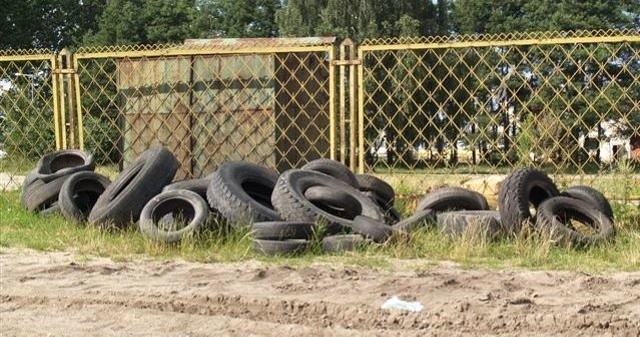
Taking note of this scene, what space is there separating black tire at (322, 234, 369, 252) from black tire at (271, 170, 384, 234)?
0.83 ft

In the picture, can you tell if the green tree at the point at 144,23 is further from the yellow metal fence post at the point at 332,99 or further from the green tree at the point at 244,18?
Answer: the yellow metal fence post at the point at 332,99

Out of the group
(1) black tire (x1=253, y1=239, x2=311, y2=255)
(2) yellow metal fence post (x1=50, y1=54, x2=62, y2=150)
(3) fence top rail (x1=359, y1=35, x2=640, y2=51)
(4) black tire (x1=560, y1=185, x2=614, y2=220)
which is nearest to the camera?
(1) black tire (x1=253, y1=239, x2=311, y2=255)

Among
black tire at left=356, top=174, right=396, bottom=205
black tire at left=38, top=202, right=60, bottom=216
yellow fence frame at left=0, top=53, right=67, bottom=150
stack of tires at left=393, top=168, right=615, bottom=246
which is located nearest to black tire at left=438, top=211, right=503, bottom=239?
stack of tires at left=393, top=168, right=615, bottom=246

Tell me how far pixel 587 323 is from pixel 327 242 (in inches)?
109

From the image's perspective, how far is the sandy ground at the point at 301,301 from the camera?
414 cm

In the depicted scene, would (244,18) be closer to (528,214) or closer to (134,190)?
(134,190)

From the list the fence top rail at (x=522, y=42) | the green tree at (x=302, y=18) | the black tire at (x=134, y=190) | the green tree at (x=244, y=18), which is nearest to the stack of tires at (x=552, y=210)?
the fence top rail at (x=522, y=42)

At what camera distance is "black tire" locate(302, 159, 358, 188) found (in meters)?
8.04

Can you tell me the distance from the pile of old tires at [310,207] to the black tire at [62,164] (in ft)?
1.92

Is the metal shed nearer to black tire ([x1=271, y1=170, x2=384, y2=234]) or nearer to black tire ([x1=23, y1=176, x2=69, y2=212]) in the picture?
black tire ([x1=23, y1=176, x2=69, y2=212])

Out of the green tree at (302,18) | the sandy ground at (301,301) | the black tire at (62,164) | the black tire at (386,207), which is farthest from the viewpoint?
the green tree at (302,18)

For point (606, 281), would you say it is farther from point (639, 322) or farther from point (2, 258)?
point (2, 258)

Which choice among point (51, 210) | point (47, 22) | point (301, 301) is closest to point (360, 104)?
point (51, 210)

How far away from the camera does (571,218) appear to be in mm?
7336
